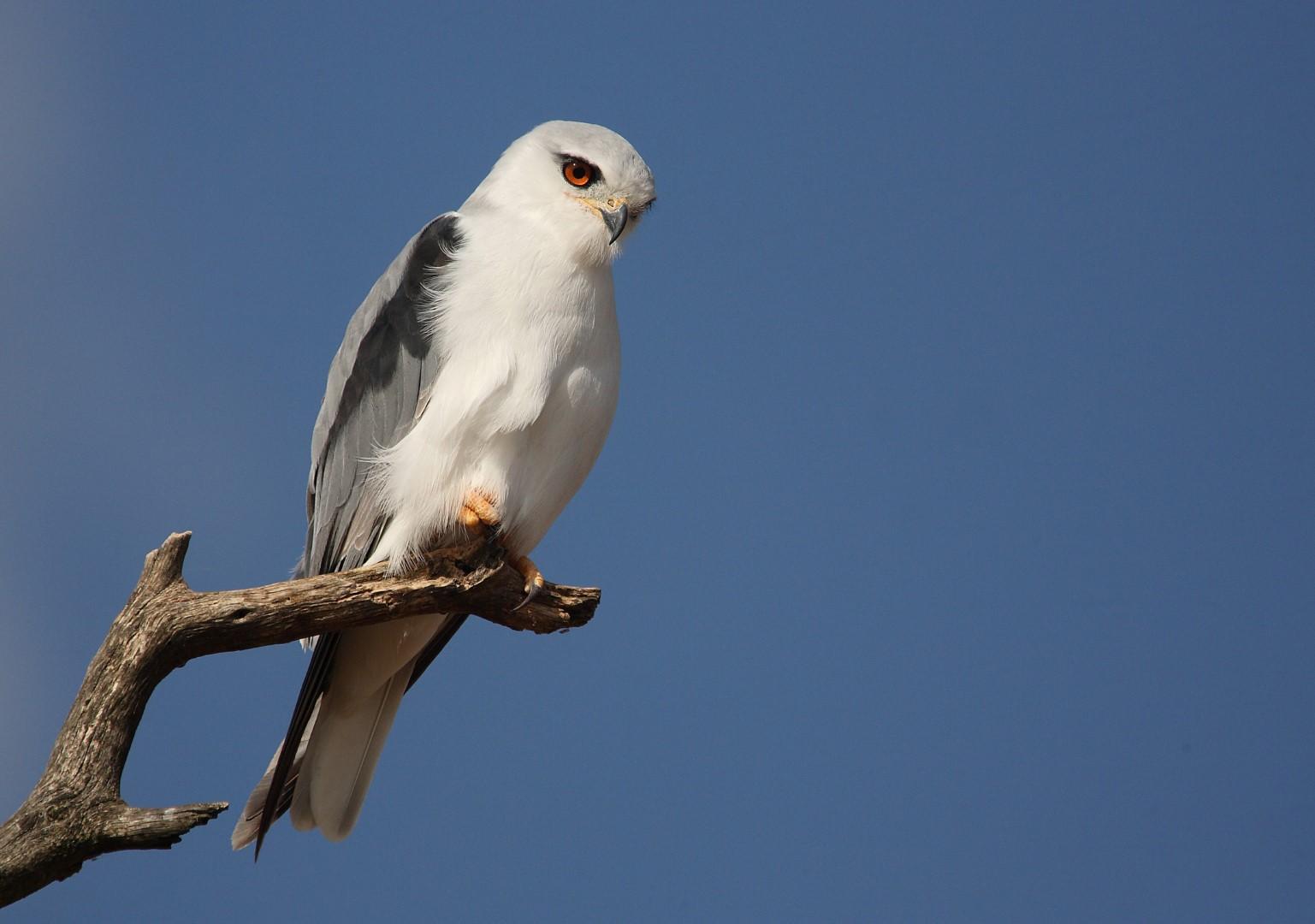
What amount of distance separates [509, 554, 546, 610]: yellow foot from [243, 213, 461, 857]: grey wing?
45cm

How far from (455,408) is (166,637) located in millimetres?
1094

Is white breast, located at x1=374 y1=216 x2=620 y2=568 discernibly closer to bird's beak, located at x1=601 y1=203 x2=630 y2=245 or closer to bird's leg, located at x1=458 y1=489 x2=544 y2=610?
bird's leg, located at x1=458 y1=489 x2=544 y2=610

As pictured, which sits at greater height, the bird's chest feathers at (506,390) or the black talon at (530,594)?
the bird's chest feathers at (506,390)

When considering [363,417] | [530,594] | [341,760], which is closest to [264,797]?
[341,760]

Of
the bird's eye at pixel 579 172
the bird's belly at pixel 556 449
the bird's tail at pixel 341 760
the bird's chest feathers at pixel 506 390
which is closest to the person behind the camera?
the bird's chest feathers at pixel 506 390

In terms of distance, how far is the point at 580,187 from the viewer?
4.57m

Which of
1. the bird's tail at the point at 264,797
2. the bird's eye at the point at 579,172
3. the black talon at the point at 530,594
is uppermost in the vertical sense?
the bird's eye at the point at 579,172

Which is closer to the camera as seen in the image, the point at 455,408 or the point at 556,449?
the point at 455,408

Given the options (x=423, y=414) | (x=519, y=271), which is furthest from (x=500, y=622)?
(x=519, y=271)

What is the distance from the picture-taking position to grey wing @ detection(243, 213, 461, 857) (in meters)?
4.35

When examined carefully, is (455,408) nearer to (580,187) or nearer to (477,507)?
(477,507)

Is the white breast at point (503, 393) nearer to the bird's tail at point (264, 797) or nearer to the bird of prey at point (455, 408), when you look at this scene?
the bird of prey at point (455, 408)

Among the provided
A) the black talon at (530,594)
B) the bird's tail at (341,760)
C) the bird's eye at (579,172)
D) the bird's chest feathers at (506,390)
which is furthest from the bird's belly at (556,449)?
the bird's tail at (341,760)

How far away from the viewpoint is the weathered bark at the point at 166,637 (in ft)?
11.4
